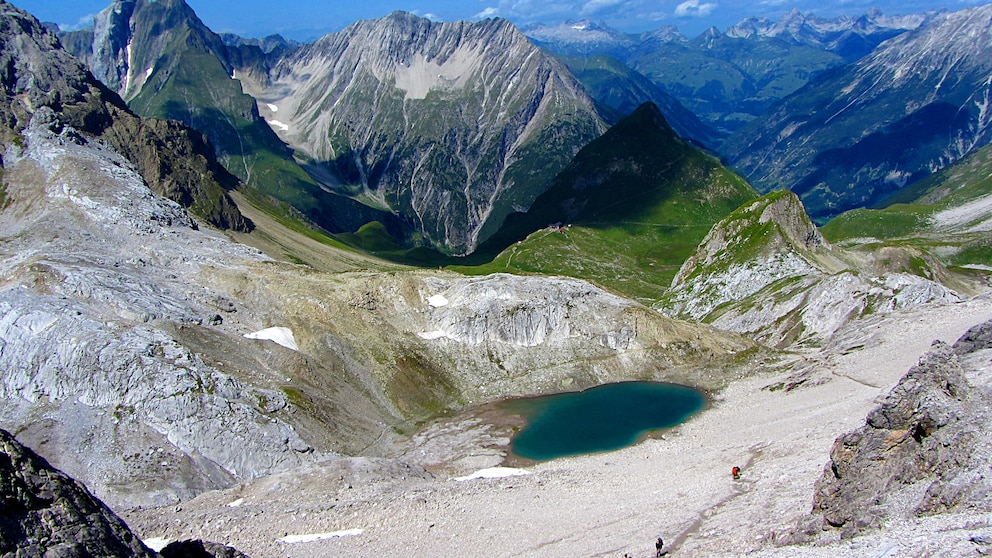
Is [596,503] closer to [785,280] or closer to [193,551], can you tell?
[193,551]

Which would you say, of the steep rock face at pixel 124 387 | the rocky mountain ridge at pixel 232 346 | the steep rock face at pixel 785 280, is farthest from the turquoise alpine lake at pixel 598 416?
the steep rock face at pixel 124 387

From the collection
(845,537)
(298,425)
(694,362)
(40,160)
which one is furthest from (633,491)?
(40,160)

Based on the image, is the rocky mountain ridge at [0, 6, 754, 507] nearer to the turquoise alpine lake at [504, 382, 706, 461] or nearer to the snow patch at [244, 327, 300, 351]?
the snow patch at [244, 327, 300, 351]

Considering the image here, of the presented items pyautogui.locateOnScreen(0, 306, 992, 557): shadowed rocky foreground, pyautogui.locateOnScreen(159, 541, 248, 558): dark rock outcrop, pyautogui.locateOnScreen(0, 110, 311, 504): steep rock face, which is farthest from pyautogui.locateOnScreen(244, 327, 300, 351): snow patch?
pyautogui.locateOnScreen(159, 541, 248, 558): dark rock outcrop

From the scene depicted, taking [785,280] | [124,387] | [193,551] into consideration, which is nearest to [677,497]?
[193,551]

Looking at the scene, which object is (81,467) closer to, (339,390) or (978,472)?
(339,390)

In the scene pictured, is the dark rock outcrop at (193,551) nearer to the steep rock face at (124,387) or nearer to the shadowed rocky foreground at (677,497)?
the shadowed rocky foreground at (677,497)

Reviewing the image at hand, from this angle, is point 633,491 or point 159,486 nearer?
point 633,491
